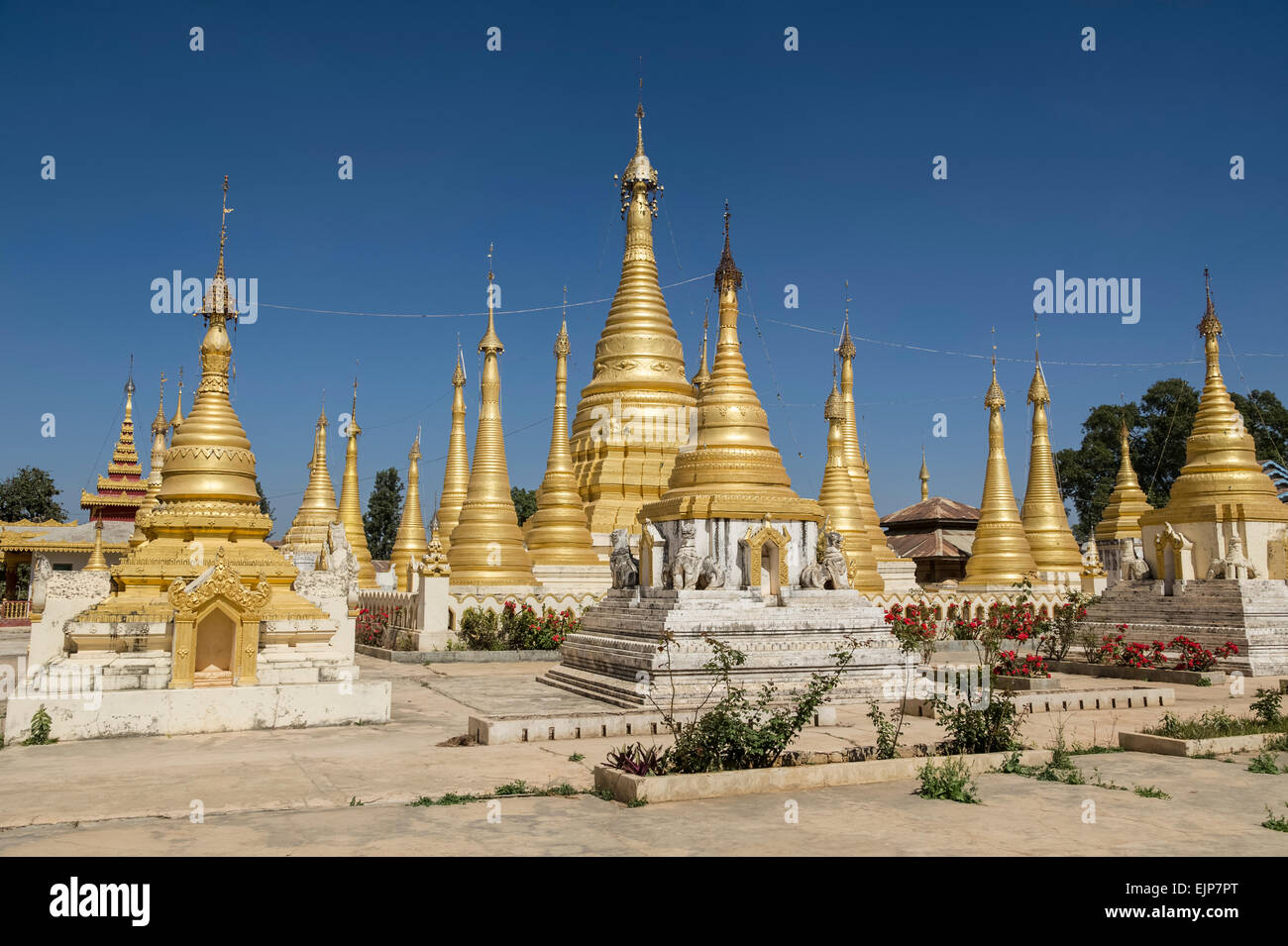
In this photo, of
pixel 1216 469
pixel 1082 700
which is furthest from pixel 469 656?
pixel 1216 469

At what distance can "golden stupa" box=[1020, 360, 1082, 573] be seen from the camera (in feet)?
141

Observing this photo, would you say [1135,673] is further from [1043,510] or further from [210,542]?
[1043,510]

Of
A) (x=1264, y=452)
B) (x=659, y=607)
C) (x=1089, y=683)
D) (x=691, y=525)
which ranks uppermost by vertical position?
(x=1264, y=452)

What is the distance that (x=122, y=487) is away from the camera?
180ft

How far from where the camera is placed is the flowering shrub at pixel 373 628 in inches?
1214

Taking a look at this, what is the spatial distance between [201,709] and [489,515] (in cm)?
2011

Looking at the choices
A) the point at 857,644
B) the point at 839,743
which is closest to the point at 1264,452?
the point at 857,644

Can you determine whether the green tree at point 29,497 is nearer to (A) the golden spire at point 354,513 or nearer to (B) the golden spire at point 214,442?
(A) the golden spire at point 354,513

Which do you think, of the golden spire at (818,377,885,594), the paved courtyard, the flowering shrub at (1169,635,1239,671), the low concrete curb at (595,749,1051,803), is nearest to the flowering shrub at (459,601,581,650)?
the golden spire at (818,377,885,594)

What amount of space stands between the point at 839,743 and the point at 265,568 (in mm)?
9666
